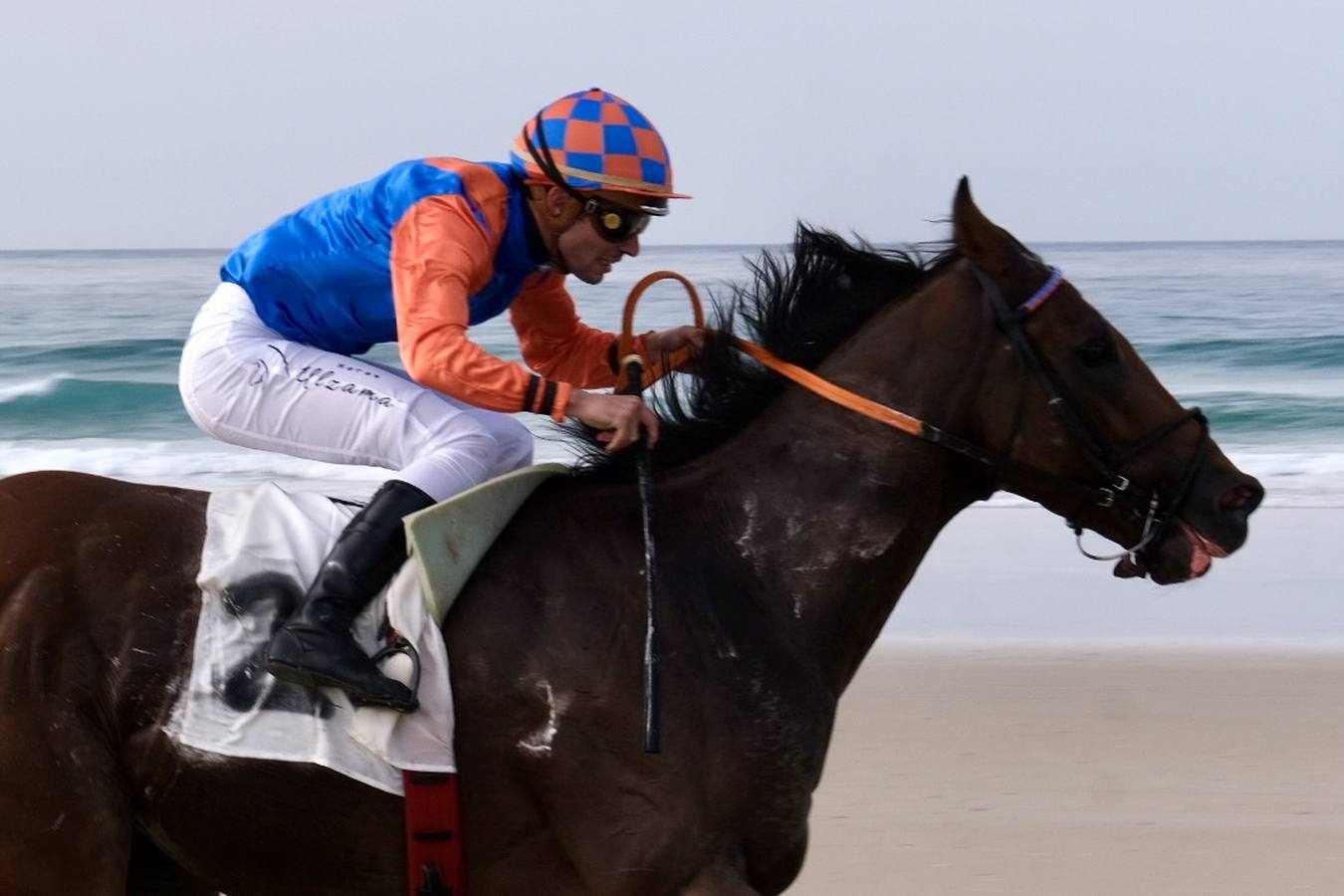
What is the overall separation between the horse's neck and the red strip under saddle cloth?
636 mm

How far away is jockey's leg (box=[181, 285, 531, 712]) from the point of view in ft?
8.93

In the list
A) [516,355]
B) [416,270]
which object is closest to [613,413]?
[416,270]

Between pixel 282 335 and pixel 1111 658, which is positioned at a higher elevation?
pixel 282 335

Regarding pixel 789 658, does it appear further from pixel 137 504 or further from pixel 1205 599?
pixel 1205 599

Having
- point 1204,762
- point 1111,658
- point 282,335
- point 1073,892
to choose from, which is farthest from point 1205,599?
point 282,335

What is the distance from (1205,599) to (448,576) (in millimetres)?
5970

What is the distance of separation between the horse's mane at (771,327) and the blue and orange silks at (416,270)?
0.31m

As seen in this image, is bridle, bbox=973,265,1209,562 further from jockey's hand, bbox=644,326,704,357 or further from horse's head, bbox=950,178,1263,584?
jockey's hand, bbox=644,326,704,357

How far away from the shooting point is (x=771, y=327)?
3.04 metres

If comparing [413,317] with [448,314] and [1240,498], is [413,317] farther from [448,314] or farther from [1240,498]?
[1240,498]

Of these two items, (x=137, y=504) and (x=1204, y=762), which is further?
(x=1204, y=762)

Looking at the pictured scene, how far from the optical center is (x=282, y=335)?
3121mm

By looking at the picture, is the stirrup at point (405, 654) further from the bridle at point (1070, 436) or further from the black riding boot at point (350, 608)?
the bridle at point (1070, 436)

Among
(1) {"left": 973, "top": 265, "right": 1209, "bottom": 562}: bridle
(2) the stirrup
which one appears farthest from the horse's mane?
(2) the stirrup
